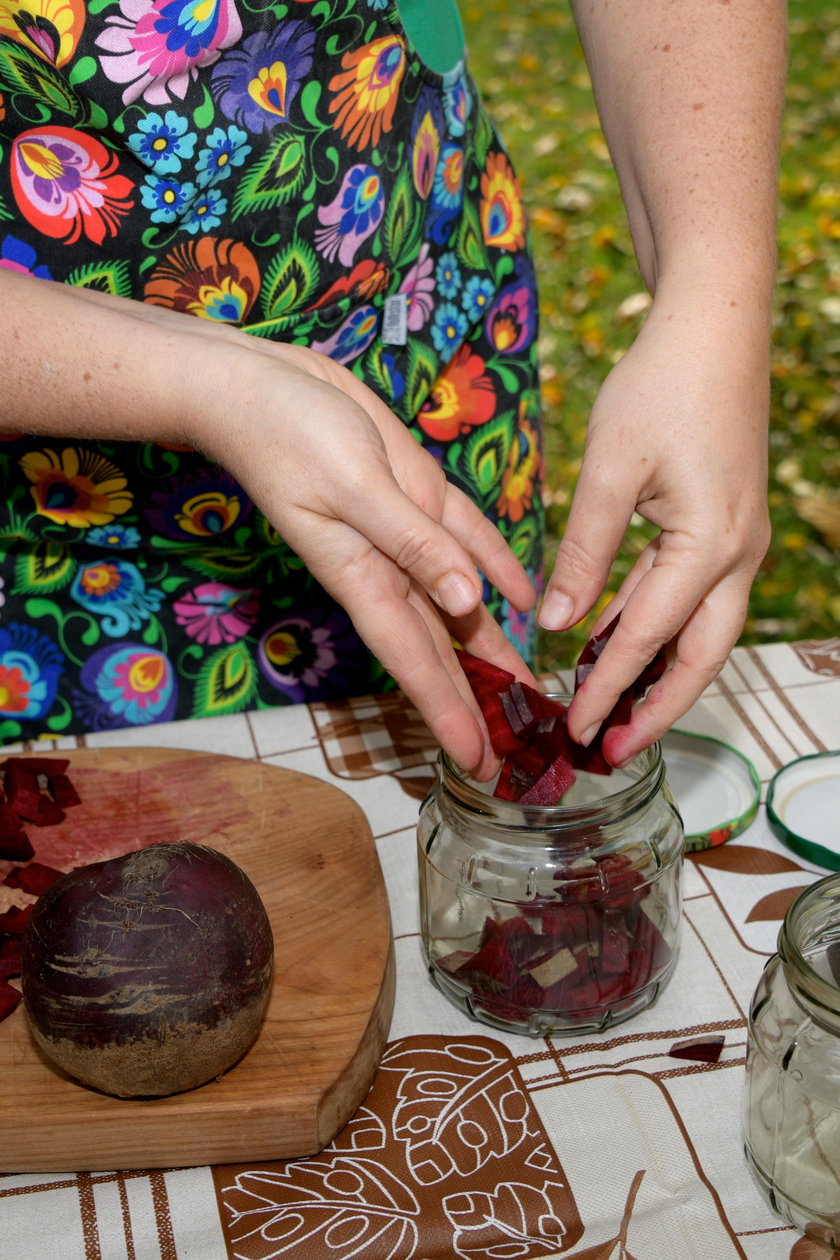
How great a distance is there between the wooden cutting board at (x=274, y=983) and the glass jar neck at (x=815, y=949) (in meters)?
0.44

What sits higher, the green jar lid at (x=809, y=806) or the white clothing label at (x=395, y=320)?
the white clothing label at (x=395, y=320)

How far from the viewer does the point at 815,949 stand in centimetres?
116

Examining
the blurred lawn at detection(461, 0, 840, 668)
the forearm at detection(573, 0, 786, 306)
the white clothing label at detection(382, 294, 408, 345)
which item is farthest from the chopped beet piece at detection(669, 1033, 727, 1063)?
the blurred lawn at detection(461, 0, 840, 668)

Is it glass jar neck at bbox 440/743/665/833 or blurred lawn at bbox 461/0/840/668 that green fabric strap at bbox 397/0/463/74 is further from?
blurred lawn at bbox 461/0/840/668

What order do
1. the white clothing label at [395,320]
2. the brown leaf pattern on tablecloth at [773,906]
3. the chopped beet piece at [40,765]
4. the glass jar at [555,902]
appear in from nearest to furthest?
the glass jar at [555,902] < the brown leaf pattern on tablecloth at [773,906] < the chopped beet piece at [40,765] < the white clothing label at [395,320]

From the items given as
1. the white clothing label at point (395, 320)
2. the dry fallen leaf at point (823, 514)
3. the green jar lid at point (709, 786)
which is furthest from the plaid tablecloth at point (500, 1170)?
the dry fallen leaf at point (823, 514)

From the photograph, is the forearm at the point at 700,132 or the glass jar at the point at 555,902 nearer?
the glass jar at the point at 555,902

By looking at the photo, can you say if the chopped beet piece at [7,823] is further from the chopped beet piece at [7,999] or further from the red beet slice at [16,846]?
the chopped beet piece at [7,999]

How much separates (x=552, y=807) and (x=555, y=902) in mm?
101

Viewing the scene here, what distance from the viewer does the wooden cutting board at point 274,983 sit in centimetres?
121

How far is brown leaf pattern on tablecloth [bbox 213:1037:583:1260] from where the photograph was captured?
115cm

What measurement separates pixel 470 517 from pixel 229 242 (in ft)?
1.66

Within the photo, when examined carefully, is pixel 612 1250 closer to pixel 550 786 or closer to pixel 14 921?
pixel 550 786

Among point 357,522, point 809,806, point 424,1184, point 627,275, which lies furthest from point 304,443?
point 627,275
